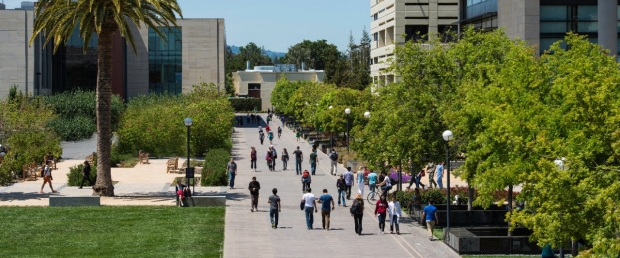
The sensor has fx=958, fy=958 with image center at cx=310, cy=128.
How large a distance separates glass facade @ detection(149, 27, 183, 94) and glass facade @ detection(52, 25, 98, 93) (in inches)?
333

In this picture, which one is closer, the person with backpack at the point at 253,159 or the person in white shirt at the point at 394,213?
the person in white shirt at the point at 394,213

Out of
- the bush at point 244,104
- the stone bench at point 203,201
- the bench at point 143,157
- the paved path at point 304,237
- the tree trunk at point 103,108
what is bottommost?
the paved path at point 304,237

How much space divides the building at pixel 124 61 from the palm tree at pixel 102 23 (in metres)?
56.6

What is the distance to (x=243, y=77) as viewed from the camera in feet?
518

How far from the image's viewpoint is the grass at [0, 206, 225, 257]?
24.9 meters

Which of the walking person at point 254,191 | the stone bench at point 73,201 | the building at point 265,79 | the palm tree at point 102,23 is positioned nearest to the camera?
the walking person at point 254,191

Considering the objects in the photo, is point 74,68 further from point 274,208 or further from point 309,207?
point 309,207

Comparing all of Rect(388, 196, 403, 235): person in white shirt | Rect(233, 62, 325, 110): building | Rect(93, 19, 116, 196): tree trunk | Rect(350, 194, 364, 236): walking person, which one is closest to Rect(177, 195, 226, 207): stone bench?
Rect(93, 19, 116, 196): tree trunk

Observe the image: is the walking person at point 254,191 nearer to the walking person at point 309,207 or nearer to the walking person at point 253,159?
the walking person at point 309,207

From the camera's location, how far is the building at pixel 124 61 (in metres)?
93.8

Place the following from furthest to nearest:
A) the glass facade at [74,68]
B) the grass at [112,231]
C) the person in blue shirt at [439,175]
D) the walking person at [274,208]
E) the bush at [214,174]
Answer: the glass facade at [74,68]
the bush at [214,174]
the person in blue shirt at [439,175]
the walking person at [274,208]
the grass at [112,231]

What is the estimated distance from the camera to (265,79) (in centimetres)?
15638

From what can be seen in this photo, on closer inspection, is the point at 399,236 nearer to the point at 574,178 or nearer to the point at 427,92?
the point at 427,92

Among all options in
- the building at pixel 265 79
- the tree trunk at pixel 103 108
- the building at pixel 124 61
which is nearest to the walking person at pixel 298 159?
the tree trunk at pixel 103 108
